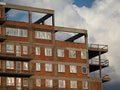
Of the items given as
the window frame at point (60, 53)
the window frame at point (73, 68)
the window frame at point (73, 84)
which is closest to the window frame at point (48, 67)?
the window frame at point (60, 53)

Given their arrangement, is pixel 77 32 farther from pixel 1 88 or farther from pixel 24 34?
pixel 1 88

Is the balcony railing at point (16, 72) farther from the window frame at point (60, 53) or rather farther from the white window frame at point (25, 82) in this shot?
the window frame at point (60, 53)

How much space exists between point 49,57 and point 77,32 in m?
9.18

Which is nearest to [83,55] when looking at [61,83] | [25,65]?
[61,83]

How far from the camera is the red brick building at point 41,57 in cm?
9125

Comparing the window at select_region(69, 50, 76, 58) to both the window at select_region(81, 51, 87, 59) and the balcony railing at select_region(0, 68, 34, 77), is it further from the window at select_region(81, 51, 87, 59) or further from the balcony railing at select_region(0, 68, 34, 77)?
the balcony railing at select_region(0, 68, 34, 77)

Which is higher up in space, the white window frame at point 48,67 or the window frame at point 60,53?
the window frame at point 60,53

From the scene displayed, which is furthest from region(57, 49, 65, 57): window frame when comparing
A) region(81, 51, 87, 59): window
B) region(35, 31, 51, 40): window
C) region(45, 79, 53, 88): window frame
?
region(45, 79, 53, 88): window frame

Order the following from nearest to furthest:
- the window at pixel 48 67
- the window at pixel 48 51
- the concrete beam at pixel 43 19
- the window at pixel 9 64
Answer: the window at pixel 9 64, the window at pixel 48 67, the window at pixel 48 51, the concrete beam at pixel 43 19

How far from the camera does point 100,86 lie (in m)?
99.8

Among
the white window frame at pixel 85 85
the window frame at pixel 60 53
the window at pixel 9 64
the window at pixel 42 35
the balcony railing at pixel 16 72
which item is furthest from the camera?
the white window frame at pixel 85 85

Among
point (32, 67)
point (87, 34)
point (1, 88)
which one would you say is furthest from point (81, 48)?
point (1, 88)

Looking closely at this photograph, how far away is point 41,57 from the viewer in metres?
95.0

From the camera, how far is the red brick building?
9125cm
